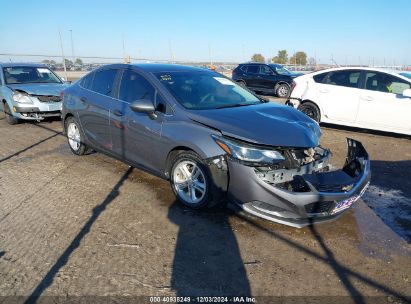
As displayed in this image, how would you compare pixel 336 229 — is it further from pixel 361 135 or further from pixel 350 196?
pixel 361 135

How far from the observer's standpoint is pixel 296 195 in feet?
11.5

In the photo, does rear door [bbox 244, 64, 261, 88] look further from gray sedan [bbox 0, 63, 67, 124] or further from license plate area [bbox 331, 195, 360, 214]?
license plate area [bbox 331, 195, 360, 214]

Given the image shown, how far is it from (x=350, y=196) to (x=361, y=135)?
5.49m

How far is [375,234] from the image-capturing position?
12.7 feet

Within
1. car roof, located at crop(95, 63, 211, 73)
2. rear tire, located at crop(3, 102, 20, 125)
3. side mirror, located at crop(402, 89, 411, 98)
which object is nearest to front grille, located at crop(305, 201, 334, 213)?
car roof, located at crop(95, 63, 211, 73)

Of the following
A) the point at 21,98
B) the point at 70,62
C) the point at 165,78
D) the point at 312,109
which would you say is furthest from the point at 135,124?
the point at 70,62

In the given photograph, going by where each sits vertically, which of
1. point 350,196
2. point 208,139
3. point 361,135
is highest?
point 208,139

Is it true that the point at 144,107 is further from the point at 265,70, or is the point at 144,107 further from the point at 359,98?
the point at 265,70

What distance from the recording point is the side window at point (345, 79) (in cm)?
848

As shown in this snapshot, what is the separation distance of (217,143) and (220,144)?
4 centimetres

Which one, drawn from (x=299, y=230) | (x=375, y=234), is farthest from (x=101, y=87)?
(x=375, y=234)

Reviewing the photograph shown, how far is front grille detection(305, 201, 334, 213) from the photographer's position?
3561 mm

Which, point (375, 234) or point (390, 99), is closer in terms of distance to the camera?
point (375, 234)

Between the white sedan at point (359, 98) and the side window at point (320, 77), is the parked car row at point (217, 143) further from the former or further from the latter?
the side window at point (320, 77)
